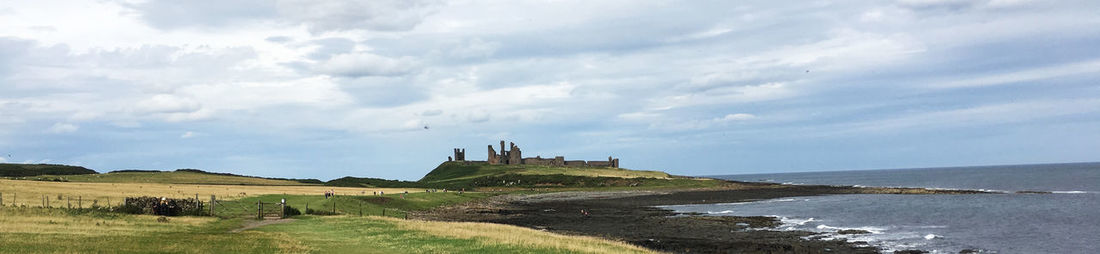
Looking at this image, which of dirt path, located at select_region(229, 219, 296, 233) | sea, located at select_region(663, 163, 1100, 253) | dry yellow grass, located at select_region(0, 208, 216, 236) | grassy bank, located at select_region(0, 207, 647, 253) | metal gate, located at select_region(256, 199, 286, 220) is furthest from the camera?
metal gate, located at select_region(256, 199, 286, 220)

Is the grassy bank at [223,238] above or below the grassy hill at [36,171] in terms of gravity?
below

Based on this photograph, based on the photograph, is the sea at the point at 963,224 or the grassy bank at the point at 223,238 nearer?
the grassy bank at the point at 223,238

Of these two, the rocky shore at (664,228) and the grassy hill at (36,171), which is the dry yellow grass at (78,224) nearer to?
the rocky shore at (664,228)

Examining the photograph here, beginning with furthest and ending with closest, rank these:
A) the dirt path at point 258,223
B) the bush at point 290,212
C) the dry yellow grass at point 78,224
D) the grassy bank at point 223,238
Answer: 1. the bush at point 290,212
2. the dirt path at point 258,223
3. the dry yellow grass at point 78,224
4. the grassy bank at point 223,238

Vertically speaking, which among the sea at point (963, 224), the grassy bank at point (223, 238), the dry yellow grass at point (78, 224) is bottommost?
the sea at point (963, 224)

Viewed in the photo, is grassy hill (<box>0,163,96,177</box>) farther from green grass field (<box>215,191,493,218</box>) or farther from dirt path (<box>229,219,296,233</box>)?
dirt path (<box>229,219,296,233</box>)

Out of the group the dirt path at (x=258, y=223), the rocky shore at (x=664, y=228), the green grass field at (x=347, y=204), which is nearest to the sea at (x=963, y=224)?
the rocky shore at (x=664, y=228)

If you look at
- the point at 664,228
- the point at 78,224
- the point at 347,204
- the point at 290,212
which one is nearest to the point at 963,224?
the point at 664,228

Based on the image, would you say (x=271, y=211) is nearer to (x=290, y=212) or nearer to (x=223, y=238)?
(x=290, y=212)

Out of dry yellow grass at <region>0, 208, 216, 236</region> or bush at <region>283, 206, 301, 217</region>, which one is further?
bush at <region>283, 206, 301, 217</region>

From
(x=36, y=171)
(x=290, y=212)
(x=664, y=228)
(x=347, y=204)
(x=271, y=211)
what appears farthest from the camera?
(x=36, y=171)

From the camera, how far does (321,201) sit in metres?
77.8

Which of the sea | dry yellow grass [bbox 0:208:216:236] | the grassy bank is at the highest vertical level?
dry yellow grass [bbox 0:208:216:236]

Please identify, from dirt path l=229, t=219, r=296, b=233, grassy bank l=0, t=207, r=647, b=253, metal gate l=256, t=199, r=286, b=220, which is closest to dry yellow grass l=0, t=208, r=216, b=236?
grassy bank l=0, t=207, r=647, b=253
